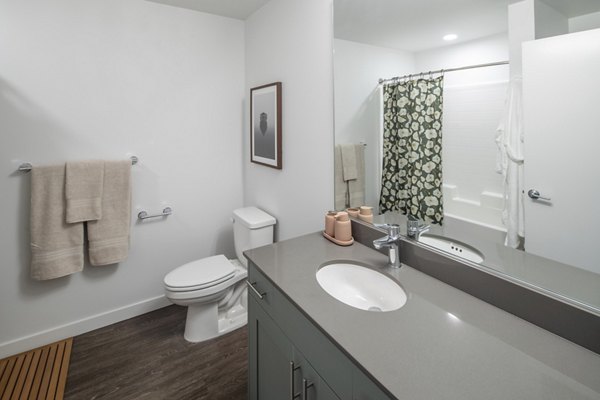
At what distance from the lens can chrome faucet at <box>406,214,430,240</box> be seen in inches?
51.4

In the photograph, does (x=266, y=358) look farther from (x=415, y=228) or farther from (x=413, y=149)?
(x=413, y=149)

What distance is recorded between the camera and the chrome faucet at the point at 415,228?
1.31m

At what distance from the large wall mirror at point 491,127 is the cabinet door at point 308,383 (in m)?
0.66

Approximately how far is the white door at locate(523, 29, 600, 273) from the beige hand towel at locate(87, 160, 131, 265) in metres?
2.27

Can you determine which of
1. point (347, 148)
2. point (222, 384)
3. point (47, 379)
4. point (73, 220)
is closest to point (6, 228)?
point (73, 220)

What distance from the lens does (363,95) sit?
1.52 meters

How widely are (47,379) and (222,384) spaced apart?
103 centimetres

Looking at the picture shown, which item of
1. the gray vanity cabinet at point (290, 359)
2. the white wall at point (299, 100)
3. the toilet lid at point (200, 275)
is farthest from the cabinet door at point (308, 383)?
the toilet lid at point (200, 275)

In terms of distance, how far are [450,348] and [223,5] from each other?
2.53 m

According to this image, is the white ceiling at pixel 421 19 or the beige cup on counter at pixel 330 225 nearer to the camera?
the white ceiling at pixel 421 19

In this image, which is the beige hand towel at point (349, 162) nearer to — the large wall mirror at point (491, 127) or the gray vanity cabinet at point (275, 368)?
the large wall mirror at point (491, 127)

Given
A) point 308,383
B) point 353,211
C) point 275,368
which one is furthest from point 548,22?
point 275,368

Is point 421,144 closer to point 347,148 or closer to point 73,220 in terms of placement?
point 347,148

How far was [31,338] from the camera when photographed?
201cm
